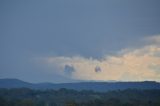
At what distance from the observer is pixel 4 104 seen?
4466 inches

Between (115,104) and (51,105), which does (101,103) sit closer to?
(115,104)

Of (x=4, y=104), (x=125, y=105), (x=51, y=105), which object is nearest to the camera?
(x=4, y=104)

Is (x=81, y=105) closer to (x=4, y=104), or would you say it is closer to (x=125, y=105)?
(x=125, y=105)

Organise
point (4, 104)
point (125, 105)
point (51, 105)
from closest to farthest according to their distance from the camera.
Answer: point (4, 104), point (125, 105), point (51, 105)

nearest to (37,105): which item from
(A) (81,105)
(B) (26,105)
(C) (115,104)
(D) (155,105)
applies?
(B) (26,105)

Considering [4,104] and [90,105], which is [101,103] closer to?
[90,105]

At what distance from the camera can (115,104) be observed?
4916 inches

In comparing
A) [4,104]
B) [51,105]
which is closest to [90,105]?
[51,105]

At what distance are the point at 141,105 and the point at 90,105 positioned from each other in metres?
14.7

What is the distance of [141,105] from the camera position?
122m

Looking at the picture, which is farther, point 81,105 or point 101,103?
point 101,103

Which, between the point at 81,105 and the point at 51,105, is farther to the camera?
the point at 51,105

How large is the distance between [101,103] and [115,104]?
452 centimetres

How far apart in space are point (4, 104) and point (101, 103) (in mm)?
29881
